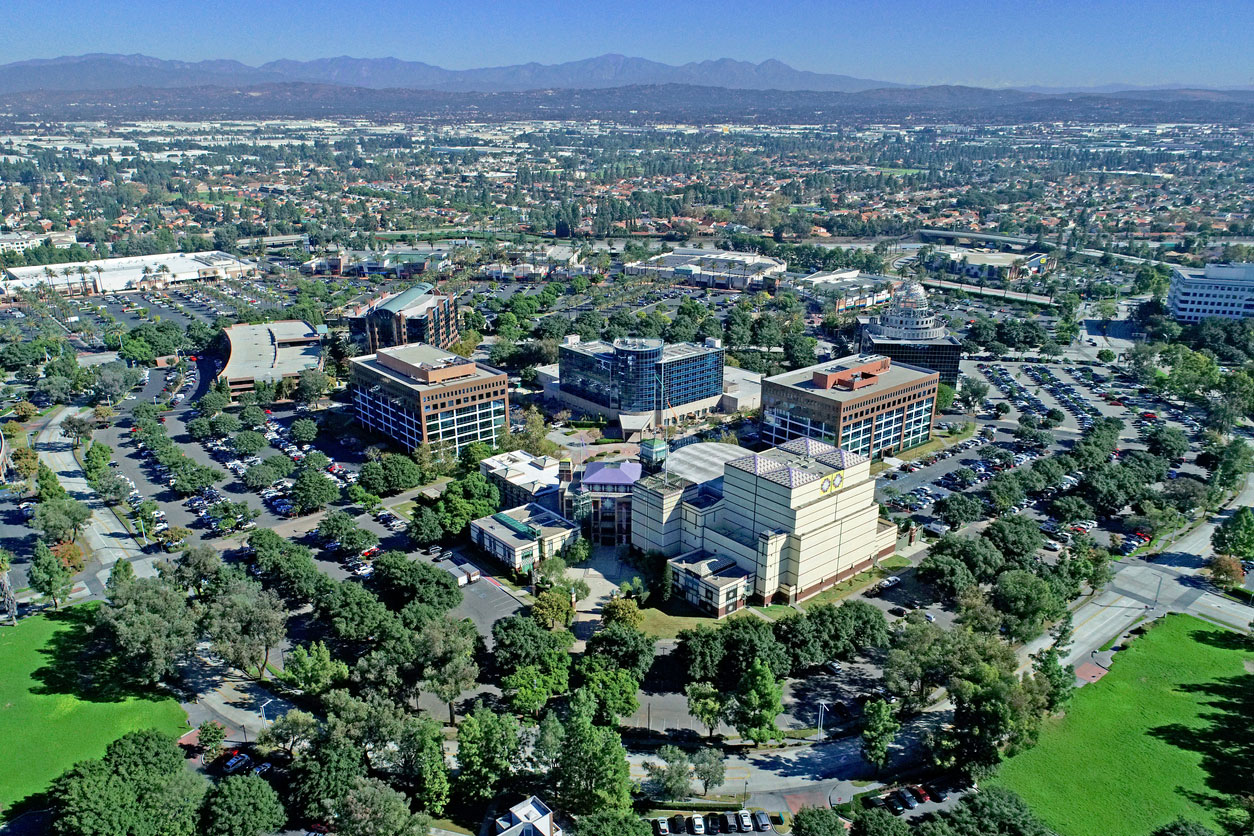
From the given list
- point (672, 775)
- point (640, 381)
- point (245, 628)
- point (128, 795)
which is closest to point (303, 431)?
point (640, 381)

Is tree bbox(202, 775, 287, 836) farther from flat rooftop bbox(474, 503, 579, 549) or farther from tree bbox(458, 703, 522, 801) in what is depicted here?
flat rooftop bbox(474, 503, 579, 549)

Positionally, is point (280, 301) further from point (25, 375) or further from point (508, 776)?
point (508, 776)

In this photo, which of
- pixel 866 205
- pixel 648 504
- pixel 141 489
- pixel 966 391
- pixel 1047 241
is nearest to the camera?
pixel 648 504

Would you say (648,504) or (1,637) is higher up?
(648,504)

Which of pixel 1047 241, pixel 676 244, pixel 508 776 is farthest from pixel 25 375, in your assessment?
pixel 1047 241

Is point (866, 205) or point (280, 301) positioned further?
point (866, 205)

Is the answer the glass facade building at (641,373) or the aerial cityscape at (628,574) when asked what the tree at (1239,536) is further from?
the glass facade building at (641,373)
